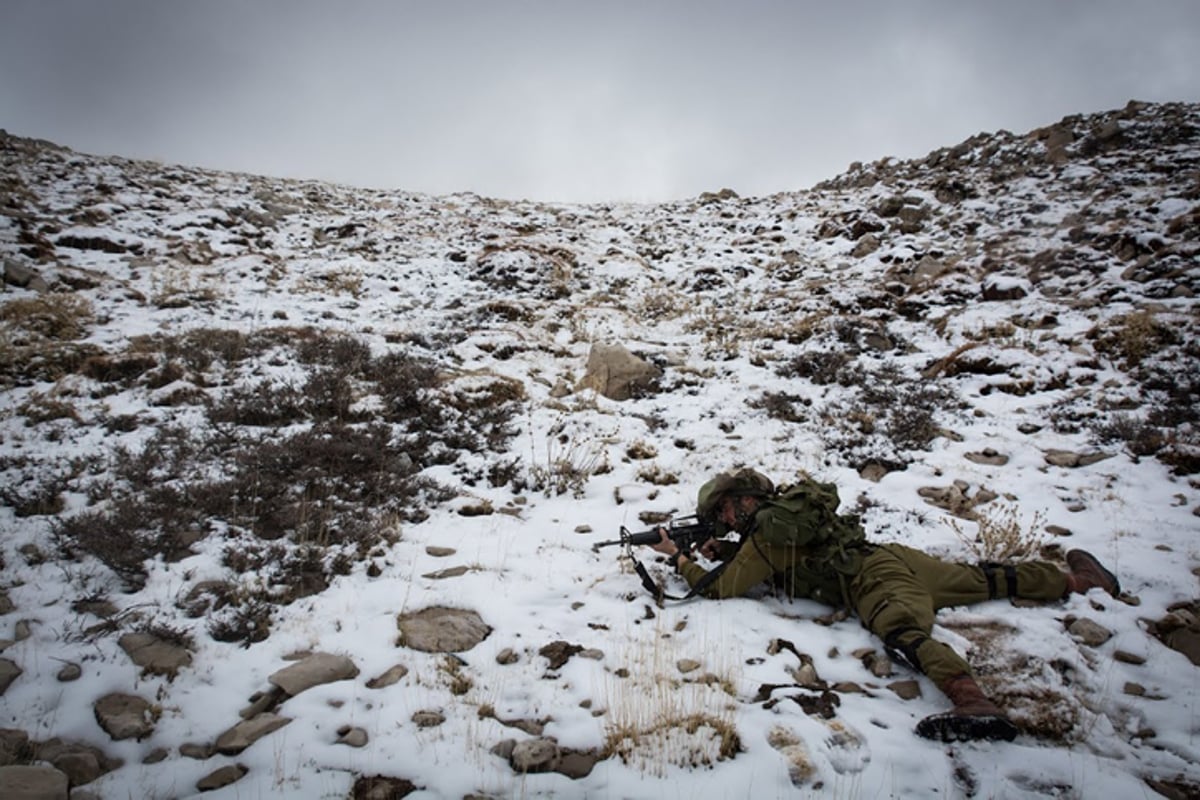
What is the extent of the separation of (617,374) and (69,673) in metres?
6.65

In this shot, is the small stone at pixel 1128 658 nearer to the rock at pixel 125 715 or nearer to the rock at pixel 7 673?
the rock at pixel 125 715

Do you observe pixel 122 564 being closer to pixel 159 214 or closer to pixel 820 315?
pixel 820 315

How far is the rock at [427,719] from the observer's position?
2.71 m

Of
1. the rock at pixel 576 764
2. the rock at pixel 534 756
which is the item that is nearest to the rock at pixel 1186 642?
the rock at pixel 576 764

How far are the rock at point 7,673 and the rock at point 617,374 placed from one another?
6302 millimetres

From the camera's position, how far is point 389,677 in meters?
3.04

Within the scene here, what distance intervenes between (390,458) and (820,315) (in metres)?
8.75

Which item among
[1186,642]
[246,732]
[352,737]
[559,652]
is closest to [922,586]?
[1186,642]

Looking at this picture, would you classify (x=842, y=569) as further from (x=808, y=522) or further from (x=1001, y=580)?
(x=1001, y=580)

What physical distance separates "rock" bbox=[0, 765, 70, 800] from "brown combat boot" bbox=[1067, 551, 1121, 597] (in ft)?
18.9

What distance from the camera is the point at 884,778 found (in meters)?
2.34

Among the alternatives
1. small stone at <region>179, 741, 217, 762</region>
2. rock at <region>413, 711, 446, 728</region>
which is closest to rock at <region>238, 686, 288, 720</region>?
small stone at <region>179, 741, 217, 762</region>

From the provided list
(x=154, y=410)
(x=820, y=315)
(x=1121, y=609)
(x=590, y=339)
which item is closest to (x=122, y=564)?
(x=154, y=410)

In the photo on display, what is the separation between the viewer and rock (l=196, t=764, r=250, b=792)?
2354 mm
